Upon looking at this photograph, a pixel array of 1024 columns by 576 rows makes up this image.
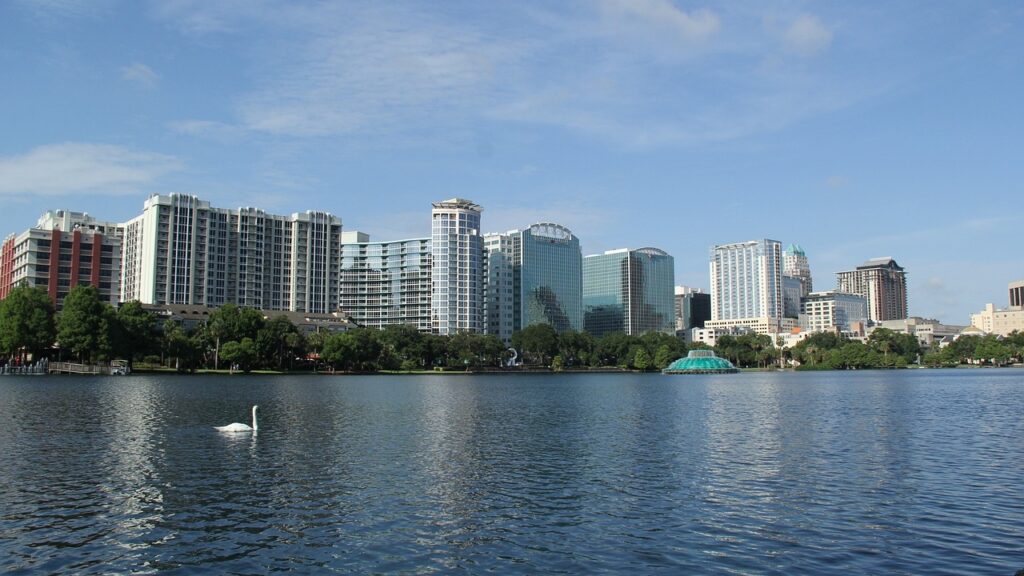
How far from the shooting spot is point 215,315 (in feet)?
611

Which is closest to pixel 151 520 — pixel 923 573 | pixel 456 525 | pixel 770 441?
pixel 456 525

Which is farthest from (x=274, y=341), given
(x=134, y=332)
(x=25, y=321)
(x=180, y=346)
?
(x=25, y=321)

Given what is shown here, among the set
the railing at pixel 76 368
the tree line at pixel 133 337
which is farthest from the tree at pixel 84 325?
the railing at pixel 76 368

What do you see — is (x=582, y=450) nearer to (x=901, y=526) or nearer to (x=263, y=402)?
(x=901, y=526)

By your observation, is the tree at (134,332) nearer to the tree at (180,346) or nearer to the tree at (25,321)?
the tree at (180,346)

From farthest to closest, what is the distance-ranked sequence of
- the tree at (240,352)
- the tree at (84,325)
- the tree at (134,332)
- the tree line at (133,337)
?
the tree at (240,352) < the tree at (134,332) < the tree line at (133,337) < the tree at (84,325)

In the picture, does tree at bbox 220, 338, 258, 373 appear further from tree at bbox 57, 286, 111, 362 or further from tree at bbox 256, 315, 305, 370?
tree at bbox 57, 286, 111, 362

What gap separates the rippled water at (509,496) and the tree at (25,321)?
10319 cm

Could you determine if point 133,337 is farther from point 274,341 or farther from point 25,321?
point 274,341

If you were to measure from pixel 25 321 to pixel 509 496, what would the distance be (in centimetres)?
15168

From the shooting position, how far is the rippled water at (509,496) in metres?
24.1

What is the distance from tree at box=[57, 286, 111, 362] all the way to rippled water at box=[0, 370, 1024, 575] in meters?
96.3

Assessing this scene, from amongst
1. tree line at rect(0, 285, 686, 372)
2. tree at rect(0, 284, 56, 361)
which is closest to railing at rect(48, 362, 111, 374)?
tree line at rect(0, 285, 686, 372)

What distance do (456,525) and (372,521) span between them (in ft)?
10.3
